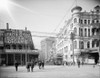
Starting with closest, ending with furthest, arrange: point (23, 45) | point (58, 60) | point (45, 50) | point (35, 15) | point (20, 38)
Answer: point (35, 15), point (20, 38), point (23, 45), point (58, 60), point (45, 50)

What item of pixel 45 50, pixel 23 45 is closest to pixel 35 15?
pixel 23 45

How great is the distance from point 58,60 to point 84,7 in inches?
595

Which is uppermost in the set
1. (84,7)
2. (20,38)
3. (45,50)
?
(84,7)

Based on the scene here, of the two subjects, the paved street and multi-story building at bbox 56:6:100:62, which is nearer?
the paved street

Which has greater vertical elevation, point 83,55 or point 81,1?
point 81,1

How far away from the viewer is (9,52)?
55.5 ft

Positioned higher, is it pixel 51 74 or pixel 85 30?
pixel 85 30

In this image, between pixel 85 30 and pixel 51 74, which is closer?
pixel 51 74

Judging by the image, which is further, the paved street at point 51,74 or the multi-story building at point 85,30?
the multi-story building at point 85,30

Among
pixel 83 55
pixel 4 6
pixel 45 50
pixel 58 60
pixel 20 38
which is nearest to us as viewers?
pixel 4 6

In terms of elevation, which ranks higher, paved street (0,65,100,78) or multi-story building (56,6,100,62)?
multi-story building (56,6,100,62)

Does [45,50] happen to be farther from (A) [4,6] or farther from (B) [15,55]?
(A) [4,6]

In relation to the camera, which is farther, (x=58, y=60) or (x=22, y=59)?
(x=58, y=60)

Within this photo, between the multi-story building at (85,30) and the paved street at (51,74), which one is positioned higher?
the multi-story building at (85,30)
